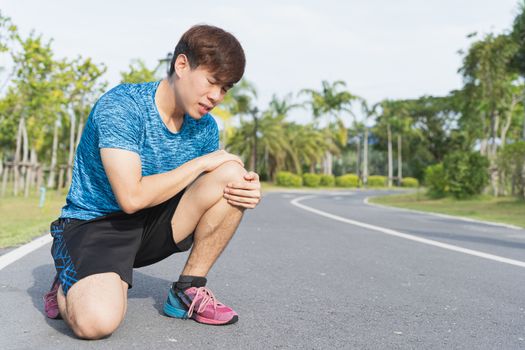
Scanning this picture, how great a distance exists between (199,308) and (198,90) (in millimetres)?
1124

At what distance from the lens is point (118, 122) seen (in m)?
3.03

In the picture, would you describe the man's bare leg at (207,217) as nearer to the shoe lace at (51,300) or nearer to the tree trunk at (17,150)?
the shoe lace at (51,300)

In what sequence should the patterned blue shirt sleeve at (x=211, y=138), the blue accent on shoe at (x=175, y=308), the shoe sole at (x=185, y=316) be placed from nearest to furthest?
the shoe sole at (x=185, y=316)
the blue accent on shoe at (x=175, y=308)
the patterned blue shirt sleeve at (x=211, y=138)

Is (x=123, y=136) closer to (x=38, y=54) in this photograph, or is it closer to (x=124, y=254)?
(x=124, y=254)

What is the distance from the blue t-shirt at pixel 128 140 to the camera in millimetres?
3064

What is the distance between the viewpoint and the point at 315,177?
54719 mm

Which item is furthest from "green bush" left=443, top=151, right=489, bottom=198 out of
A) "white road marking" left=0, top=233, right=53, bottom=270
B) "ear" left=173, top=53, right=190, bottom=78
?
"ear" left=173, top=53, right=190, bottom=78

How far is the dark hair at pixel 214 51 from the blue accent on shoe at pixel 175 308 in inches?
47.0

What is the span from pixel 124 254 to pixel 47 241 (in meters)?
4.20

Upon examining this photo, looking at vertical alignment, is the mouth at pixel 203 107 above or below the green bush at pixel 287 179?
above

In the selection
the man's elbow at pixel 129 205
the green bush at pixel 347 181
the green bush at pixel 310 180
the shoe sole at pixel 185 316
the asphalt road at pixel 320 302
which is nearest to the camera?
the asphalt road at pixel 320 302

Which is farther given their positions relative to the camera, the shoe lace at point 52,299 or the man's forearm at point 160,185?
the shoe lace at point 52,299

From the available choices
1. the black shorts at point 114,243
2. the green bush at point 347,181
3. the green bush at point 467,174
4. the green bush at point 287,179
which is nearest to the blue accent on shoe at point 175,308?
the black shorts at point 114,243

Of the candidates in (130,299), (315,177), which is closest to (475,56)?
(130,299)
